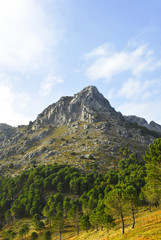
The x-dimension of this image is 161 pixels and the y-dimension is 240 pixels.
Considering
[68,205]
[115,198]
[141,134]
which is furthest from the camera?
[141,134]

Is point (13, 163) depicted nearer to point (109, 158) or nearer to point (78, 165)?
point (78, 165)

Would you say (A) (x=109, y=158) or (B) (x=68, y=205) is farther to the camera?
(A) (x=109, y=158)

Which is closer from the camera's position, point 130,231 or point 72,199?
point 130,231

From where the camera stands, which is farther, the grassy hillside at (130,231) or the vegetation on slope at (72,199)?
the vegetation on slope at (72,199)

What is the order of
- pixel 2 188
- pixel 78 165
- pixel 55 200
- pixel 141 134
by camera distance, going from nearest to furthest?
pixel 55 200
pixel 2 188
pixel 78 165
pixel 141 134

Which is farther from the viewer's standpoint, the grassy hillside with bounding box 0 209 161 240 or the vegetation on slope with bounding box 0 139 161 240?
the vegetation on slope with bounding box 0 139 161 240

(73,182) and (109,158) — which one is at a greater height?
(109,158)

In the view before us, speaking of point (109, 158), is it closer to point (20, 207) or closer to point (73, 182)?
point (73, 182)

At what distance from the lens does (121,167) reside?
117 meters

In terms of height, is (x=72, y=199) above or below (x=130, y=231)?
below

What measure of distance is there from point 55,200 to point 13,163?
10024 cm

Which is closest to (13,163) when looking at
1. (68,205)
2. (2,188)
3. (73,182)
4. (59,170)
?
(2,188)

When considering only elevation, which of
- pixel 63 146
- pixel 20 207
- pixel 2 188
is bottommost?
pixel 20 207

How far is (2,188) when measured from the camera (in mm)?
115062
